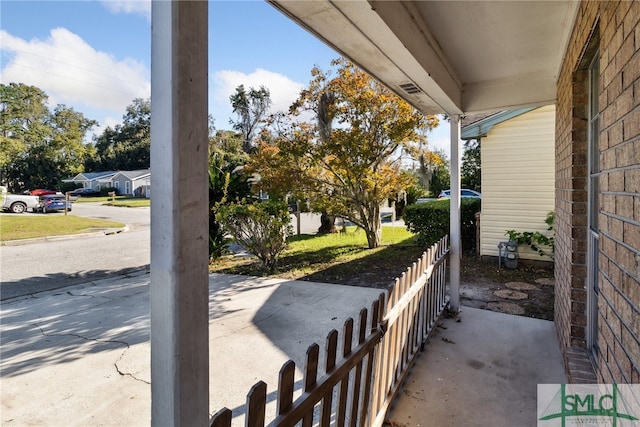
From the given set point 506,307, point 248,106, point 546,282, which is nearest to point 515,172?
point 546,282

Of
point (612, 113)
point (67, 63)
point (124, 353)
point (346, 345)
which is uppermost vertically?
point (67, 63)

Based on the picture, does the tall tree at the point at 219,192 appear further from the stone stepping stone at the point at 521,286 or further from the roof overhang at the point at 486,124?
the stone stepping stone at the point at 521,286

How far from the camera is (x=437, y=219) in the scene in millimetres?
7867

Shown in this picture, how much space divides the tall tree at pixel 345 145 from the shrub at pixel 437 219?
0.71 meters

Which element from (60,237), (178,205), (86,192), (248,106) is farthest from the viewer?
(248,106)

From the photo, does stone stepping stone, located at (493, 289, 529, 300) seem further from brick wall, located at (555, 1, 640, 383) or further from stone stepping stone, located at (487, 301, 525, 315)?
brick wall, located at (555, 1, 640, 383)

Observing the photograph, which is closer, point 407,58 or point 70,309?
point 407,58

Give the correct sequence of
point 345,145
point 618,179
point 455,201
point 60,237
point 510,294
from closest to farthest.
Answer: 1. point 618,179
2. point 455,201
3. point 510,294
4. point 345,145
5. point 60,237

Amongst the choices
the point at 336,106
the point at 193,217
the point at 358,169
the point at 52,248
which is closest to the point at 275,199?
the point at 358,169

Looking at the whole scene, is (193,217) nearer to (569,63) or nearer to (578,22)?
(578,22)

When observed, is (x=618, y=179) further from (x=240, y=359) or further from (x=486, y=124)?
(x=486, y=124)

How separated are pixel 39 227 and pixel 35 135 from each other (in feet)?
30.4

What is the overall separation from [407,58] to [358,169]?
524 cm

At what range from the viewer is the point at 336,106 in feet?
23.9
